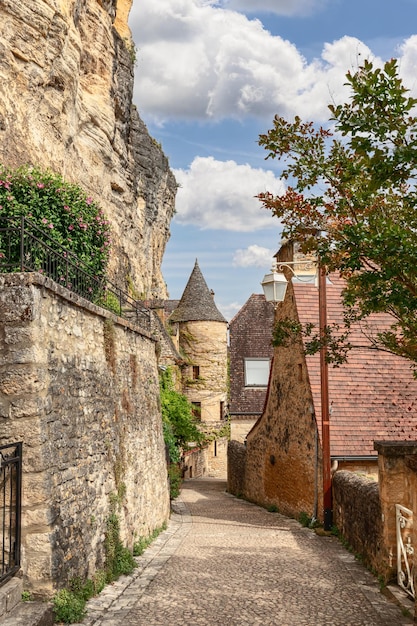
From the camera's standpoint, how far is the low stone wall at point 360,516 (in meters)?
9.12

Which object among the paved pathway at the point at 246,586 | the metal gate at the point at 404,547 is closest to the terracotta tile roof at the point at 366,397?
the paved pathway at the point at 246,586

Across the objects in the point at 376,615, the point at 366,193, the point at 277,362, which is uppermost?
the point at 366,193

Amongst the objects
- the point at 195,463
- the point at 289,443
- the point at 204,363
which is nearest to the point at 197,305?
the point at 204,363

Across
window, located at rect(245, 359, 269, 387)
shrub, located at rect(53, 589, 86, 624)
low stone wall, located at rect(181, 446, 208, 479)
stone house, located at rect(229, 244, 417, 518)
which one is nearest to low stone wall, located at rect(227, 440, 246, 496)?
stone house, located at rect(229, 244, 417, 518)

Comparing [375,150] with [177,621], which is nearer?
[375,150]

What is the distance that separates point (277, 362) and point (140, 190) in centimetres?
1735

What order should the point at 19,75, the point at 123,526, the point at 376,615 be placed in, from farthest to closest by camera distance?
the point at 19,75, the point at 123,526, the point at 376,615

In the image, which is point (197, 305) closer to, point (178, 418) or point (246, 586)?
point (178, 418)

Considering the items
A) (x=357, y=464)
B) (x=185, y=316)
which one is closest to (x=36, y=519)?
(x=357, y=464)

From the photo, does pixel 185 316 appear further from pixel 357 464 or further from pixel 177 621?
pixel 177 621

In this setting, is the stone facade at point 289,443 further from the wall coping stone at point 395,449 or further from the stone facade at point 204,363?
the stone facade at point 204,363

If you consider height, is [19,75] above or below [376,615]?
above

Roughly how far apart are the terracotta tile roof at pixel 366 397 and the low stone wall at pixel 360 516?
122cm

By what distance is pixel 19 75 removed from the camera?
16109 mm
